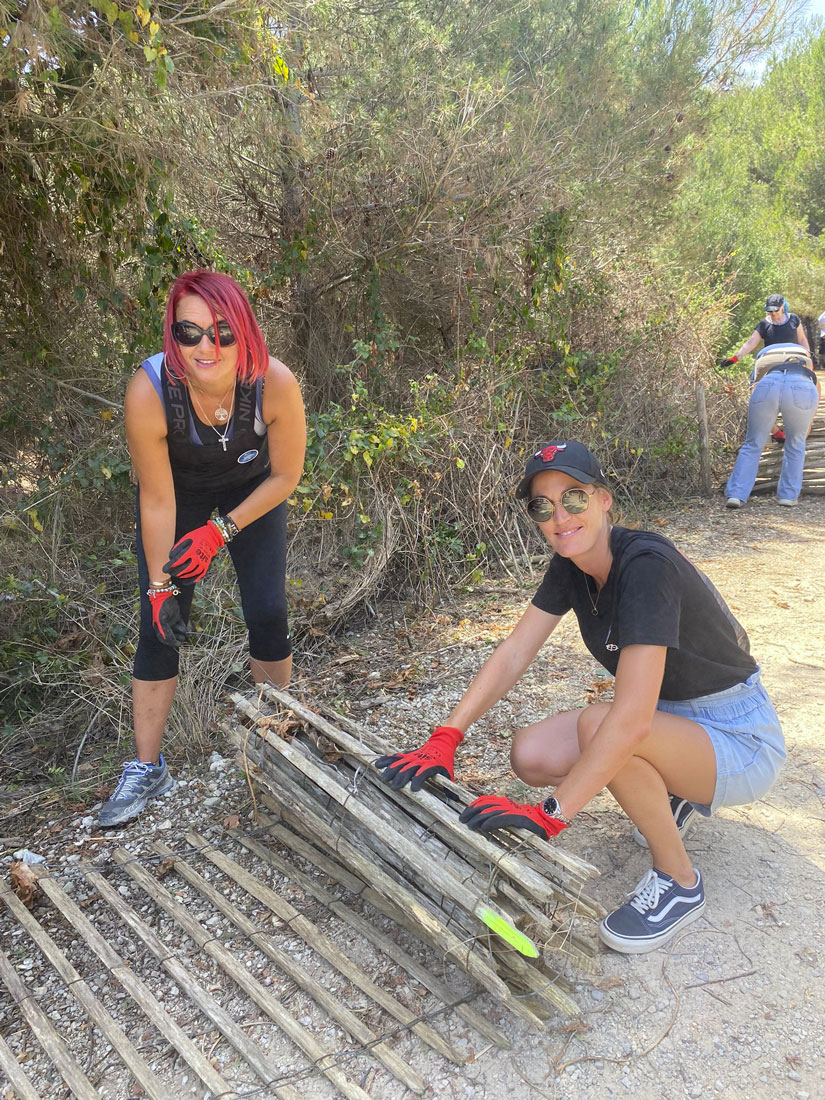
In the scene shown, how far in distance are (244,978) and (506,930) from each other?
0.71 metres

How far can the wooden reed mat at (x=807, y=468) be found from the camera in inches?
273

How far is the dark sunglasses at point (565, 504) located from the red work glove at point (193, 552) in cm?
109

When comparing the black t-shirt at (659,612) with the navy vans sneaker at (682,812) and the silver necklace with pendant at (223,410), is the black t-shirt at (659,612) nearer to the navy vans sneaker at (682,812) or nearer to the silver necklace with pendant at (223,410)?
the navy vans sneaker at (682,812)

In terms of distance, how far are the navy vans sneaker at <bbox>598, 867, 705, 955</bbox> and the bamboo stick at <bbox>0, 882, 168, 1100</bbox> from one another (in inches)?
45.0

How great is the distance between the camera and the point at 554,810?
1.94 metres

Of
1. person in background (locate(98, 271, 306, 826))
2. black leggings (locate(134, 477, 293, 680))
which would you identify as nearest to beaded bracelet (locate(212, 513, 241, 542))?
person in background (locate(98, 271, 306, 826))

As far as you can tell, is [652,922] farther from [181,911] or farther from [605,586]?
[181,911]

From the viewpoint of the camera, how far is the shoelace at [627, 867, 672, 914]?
213 centimetres

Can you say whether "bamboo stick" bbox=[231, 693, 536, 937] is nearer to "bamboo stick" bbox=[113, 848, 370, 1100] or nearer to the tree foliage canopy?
"bamboo stick" bbox=[113, 848, 370, 1100]

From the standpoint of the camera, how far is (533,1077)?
5.84 ft

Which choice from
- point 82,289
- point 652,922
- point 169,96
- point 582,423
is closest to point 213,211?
point 82,289

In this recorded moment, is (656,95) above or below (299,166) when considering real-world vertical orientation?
above

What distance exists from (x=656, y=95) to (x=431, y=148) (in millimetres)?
3244

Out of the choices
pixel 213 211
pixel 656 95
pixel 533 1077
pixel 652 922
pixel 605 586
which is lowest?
pixel 533 1077
